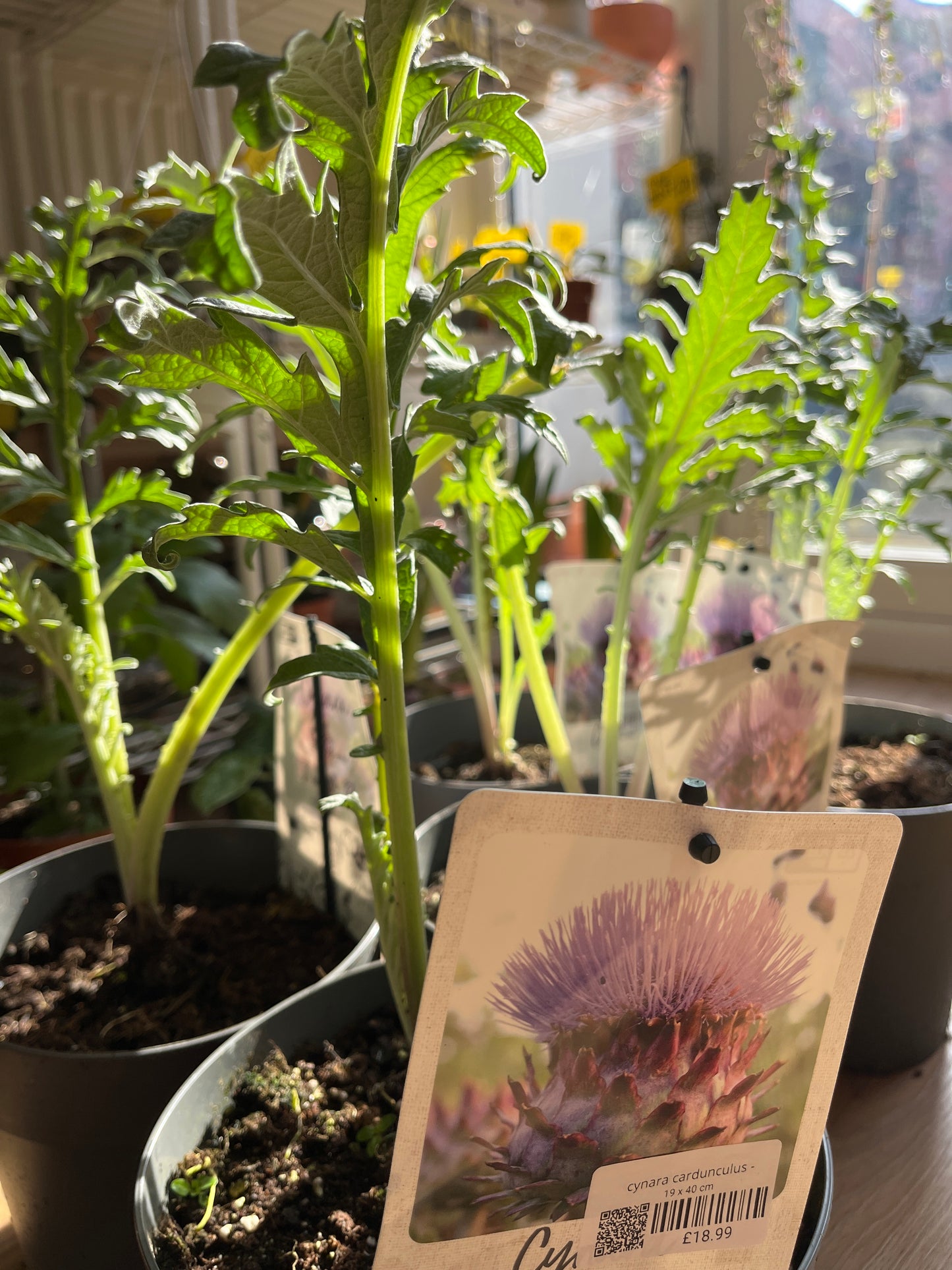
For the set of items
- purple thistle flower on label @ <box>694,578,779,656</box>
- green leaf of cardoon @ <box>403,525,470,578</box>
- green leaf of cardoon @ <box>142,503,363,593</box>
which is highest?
green leaf of cardoon @ <box>142,503,363,593</box>

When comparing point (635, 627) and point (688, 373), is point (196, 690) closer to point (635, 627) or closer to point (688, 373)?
point (688, 373)

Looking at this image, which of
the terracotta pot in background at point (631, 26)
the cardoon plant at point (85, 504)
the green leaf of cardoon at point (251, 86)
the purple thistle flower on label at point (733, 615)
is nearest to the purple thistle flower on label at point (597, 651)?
the purple thistle flower on label at point (733, 615)

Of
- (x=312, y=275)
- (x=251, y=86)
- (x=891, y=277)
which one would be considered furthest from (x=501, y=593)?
(x=891, y=277)

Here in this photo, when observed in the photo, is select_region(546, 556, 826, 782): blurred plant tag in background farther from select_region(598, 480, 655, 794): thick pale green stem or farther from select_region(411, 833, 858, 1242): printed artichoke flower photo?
select_region(411, 833, 858, 1242): printed artichoke flower photo

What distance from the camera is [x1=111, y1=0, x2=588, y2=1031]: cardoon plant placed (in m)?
0.37

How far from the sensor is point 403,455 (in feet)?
1.52

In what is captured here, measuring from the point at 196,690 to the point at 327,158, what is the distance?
422 mm

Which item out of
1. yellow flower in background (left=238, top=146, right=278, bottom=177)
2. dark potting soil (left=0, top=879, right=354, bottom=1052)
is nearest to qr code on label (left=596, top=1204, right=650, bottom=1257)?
dark potting soil (left=0, top=879, right=354, bottom=1052)

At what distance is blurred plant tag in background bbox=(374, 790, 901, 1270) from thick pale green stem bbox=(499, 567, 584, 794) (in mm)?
464

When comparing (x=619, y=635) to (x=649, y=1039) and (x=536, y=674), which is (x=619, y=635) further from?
(x=649, y=1039)

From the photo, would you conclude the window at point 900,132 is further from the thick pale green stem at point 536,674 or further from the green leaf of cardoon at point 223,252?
the green leaf of cardoon at point 223,252

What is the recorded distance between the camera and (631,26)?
6.34 feet

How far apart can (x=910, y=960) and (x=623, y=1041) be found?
0.45 meters

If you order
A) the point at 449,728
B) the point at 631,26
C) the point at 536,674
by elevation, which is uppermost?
the point at 631,26
